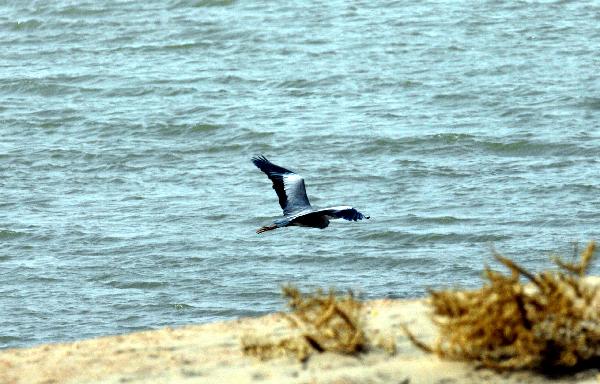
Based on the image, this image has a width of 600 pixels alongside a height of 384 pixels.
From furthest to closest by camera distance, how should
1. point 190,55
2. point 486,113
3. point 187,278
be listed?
point 190,55 → point 486,113 → point 187,278

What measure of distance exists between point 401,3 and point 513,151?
9.46 m

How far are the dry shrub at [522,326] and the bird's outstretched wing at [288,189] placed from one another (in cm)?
515

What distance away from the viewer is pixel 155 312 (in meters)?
13.3

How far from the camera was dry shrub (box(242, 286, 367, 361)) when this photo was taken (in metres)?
7.32

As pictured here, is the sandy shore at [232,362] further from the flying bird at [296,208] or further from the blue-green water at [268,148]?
the blue-green water at [268,148]

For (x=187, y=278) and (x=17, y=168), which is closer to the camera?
(x=187, y=278)

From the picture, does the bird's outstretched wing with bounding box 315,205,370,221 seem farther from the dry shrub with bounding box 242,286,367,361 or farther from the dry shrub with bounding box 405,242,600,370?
the dry shrub with bounding box 405,242,600,370

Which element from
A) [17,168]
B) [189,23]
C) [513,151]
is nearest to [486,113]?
[513,151]

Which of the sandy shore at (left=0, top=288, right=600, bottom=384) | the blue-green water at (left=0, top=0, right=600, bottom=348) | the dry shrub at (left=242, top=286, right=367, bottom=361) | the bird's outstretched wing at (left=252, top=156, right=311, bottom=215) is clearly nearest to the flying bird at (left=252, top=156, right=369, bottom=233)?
the bird's outstretched wing at (left=252, top=156, right=311, bottom=215)

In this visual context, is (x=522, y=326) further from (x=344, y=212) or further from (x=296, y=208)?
(x=296, y=208)

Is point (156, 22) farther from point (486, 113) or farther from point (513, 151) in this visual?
point (513, 151)

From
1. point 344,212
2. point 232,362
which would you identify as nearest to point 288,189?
point 344,212

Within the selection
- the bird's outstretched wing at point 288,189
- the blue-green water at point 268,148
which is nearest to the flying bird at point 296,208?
the bird's outstretched wing at point 288,189

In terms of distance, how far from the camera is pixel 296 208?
12141mm
